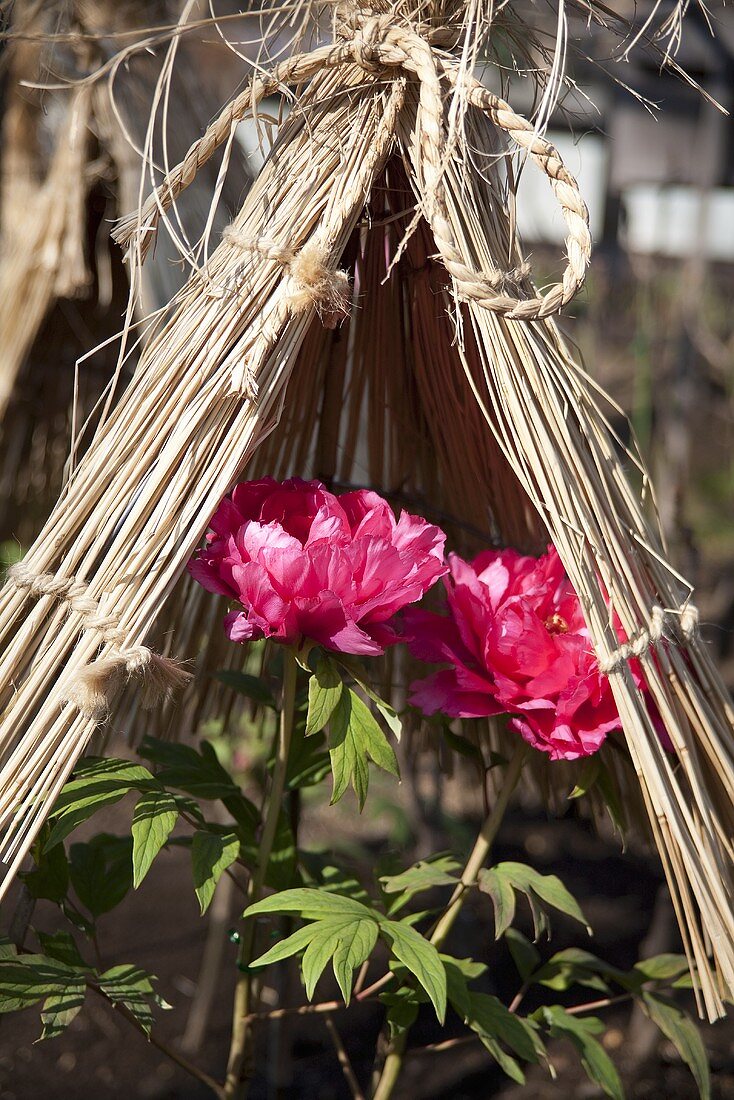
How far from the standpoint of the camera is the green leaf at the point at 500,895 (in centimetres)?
68

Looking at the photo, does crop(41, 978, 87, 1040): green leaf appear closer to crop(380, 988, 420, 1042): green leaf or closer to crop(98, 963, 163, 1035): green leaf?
crop(98, 963, 163, 1035): green leaf

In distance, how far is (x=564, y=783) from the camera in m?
0.93

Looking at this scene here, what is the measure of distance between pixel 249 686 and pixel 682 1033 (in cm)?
49

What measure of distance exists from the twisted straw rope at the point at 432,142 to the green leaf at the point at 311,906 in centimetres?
44

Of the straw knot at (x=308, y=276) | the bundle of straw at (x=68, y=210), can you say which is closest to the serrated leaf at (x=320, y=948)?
the straw knot at (x=308, y=276)

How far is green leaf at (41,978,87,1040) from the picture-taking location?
2.08 feet

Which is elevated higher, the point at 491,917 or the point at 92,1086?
the point at 92,1086

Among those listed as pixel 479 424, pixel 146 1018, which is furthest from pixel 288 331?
pixel 146 1018

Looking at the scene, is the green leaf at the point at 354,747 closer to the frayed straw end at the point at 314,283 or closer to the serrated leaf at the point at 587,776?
the serrated leaf at the point at 587,776

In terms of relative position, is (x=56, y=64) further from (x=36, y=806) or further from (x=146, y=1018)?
(x=146, y=1018)

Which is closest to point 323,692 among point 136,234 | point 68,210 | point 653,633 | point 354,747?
point 354,747

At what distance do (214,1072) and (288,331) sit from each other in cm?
126

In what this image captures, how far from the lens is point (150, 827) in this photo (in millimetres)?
623

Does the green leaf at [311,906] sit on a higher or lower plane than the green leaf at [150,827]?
lower
